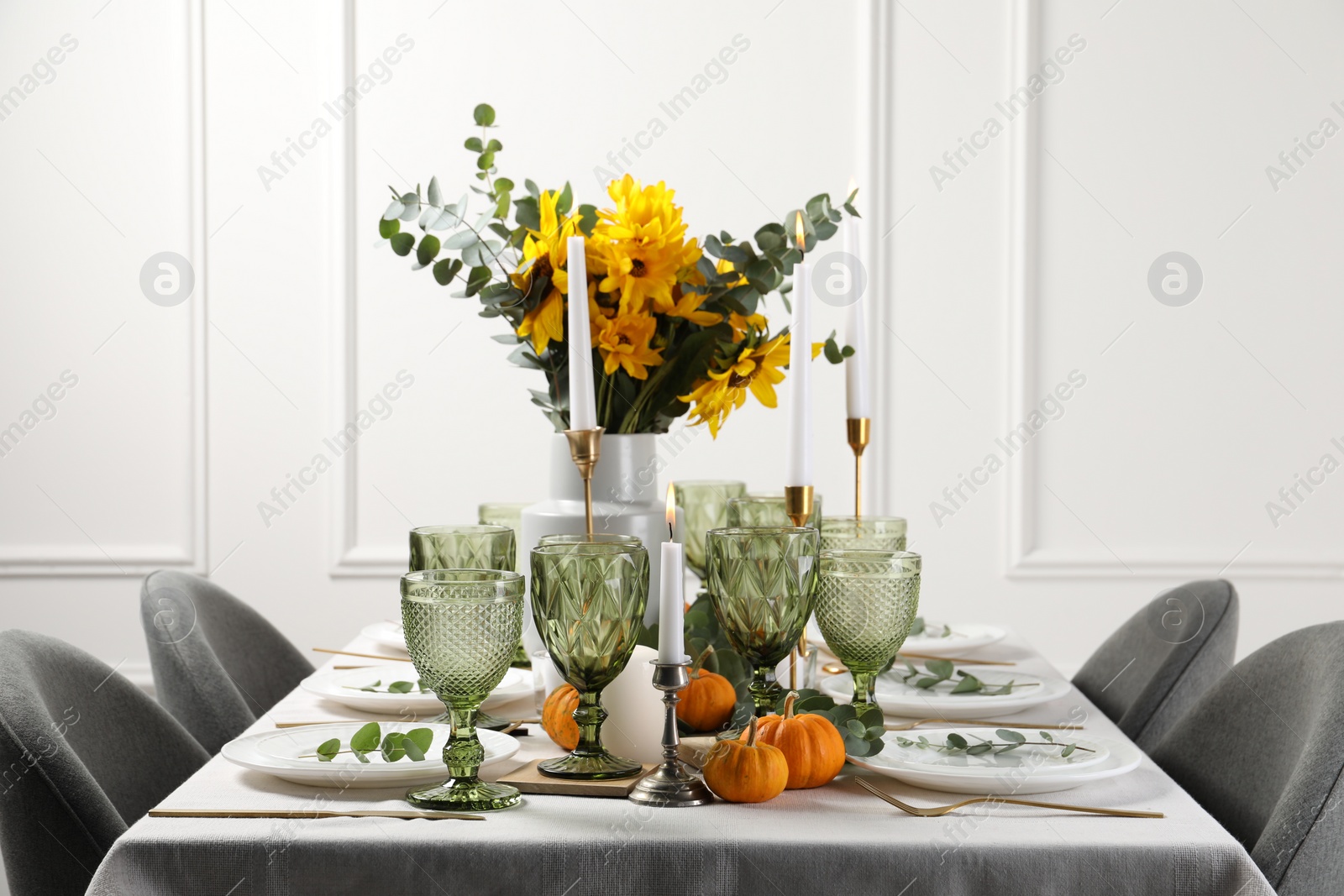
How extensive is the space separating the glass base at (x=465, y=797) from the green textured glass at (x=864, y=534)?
55 centimetres

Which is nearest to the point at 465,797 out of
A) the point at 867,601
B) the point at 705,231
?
the point at 867,601

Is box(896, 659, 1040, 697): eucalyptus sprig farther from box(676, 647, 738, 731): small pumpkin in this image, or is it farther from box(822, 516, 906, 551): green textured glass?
box(676, 647, 738, 731): small pumpkin

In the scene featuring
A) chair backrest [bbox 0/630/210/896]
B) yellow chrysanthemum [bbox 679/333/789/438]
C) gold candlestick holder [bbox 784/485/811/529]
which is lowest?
chair backrest [bbox 0/630/210/896]

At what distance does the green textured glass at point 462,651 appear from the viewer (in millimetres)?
925

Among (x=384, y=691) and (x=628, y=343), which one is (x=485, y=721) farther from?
(x=628, y=343)

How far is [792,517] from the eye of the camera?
117 cm

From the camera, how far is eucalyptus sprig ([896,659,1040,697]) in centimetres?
132

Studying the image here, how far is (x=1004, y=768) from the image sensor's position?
38.7 inches

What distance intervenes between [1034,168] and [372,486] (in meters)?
1.85

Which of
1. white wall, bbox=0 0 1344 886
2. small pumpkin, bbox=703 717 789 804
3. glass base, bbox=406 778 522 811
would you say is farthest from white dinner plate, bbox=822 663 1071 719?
white wall, bbox=0 0 1344 886

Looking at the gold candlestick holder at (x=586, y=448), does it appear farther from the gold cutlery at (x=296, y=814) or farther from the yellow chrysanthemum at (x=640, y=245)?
the gold cutlery at (x=296, y=814)

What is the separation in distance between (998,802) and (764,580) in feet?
0.86

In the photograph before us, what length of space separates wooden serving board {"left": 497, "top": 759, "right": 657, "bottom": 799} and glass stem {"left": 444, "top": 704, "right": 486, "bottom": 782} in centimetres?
5

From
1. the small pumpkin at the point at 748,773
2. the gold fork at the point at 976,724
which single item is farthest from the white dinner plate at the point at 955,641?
the small pumpkin at the point at 748,773
